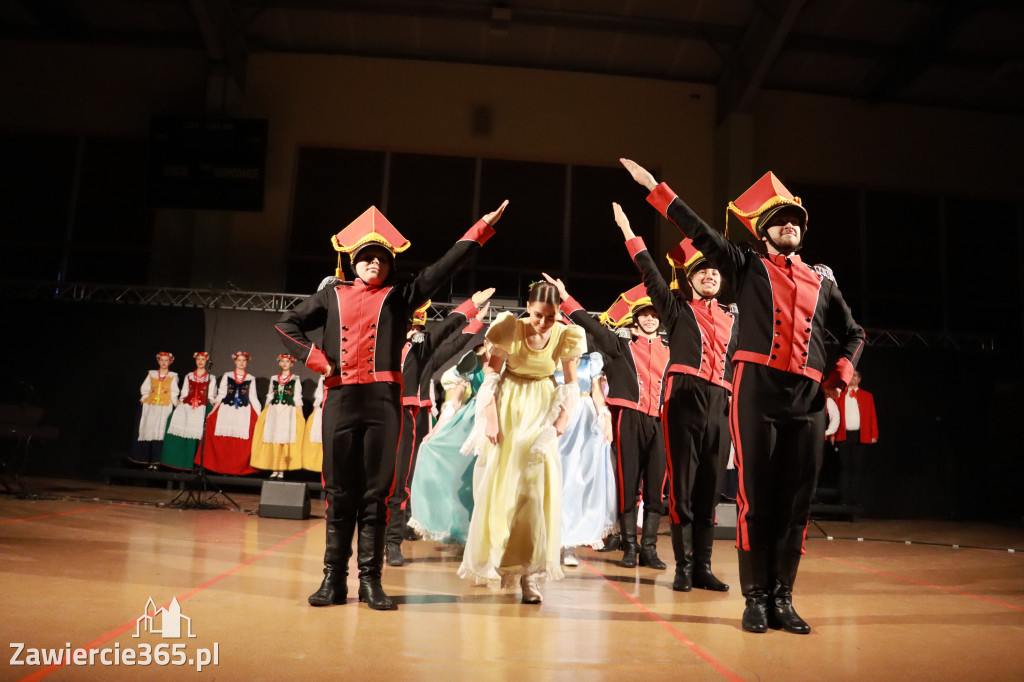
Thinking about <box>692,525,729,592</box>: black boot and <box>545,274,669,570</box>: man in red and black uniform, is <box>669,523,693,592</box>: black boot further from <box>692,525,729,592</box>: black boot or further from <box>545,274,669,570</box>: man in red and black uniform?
<box>545,274,669,570</box>: man in red and black uniform

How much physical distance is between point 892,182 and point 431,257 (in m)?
7.53

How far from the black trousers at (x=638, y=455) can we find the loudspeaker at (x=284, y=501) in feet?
10.5

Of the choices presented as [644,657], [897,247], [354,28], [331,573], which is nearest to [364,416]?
[331,573]

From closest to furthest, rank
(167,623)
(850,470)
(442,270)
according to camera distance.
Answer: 1. (167,623)
2. (442,270)
3. (850,470)

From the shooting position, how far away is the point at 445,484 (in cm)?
516

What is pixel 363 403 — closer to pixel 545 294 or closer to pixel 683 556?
pixel 545 294

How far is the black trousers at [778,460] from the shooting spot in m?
2.95

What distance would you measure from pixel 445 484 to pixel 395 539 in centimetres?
52

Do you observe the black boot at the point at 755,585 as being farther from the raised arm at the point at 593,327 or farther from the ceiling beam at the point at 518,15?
the ceiling beam at the point at 518,15

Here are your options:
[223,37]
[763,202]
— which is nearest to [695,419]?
[763,202]

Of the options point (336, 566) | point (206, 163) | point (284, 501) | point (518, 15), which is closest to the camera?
point (336, 566)

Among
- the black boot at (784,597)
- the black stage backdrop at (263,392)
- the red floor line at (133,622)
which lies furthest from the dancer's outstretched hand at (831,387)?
the black stage backdrop at (263,392)

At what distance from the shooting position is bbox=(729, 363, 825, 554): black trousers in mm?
2947

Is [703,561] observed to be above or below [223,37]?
below
